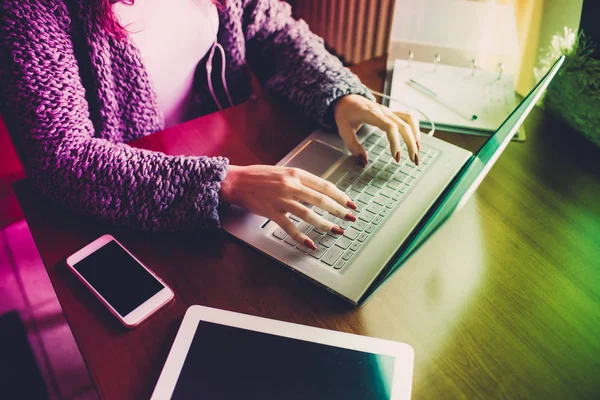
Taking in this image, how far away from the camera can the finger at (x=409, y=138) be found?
2.33 feet

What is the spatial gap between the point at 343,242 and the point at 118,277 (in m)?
0.30

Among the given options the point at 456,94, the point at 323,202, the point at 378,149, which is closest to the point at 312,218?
the point at 323,202

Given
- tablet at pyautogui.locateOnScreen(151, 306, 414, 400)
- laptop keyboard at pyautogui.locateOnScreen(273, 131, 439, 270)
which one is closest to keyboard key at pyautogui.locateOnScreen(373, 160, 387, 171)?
laptop keyboard at pyautogui.locateOnScreen(273, 131, 439, 270)

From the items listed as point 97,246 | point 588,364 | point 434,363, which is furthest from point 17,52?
point 588,364

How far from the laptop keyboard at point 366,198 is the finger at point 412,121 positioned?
3 cm

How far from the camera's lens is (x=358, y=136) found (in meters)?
0.78

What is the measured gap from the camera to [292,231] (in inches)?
23.3

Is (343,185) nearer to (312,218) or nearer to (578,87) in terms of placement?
(312,218)

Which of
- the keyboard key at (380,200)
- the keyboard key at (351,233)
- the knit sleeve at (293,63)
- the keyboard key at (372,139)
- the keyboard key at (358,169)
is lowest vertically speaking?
the keyboard key at (351,233)

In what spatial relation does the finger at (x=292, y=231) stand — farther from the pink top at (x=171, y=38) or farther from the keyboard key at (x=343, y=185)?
the pink top at (x=171, y=38)

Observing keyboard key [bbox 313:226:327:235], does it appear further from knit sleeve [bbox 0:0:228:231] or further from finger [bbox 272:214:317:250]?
knit sleeve [bbox 0:0:228:231]

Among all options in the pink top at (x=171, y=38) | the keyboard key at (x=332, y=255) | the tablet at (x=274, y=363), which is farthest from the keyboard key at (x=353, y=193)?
the pink top at (x=171, y=38)

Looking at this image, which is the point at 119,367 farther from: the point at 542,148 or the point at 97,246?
the point at 542,148

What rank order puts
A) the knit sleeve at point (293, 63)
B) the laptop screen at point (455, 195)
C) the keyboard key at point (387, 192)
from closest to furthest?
1. the laptop screen at point (455, 195)
2. the keyboard key at point (387, 192)
3. the knit sleeve at point (293, 63)
